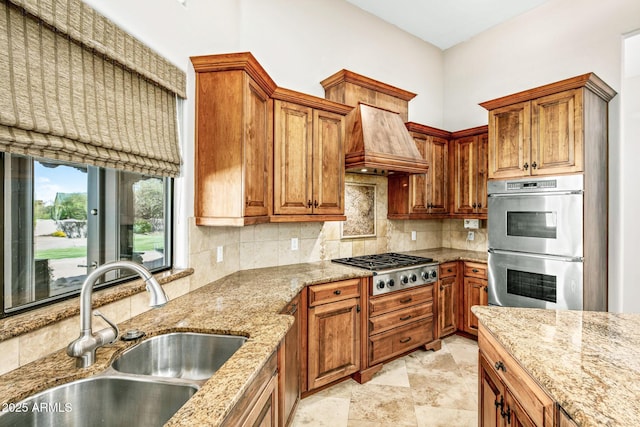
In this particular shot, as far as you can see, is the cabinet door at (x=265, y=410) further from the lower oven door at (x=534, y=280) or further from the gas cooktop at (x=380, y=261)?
the lower oven door at (x=534, y=280)

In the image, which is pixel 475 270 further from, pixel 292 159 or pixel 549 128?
pixel 292 159

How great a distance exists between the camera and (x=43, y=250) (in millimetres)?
1369

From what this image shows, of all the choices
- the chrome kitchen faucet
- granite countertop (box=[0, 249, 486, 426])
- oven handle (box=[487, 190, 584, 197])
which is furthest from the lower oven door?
the chrome kitchen faucet

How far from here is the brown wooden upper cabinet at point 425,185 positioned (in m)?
3.63

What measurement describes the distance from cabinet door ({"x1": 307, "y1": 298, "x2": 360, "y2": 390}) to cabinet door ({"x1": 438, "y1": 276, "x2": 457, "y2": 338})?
47.9 inches

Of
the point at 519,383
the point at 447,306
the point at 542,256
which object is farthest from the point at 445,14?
the point at 519,383

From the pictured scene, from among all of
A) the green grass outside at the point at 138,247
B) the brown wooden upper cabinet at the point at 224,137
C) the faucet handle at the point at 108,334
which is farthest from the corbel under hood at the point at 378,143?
the faucet handle at the point at 108,334

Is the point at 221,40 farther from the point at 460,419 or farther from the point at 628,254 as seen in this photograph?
the point at 628,254

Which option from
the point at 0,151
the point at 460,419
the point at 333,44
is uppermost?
the point at 333,44

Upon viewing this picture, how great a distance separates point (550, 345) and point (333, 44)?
3309mm

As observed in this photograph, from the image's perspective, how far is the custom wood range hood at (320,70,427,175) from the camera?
2.92m

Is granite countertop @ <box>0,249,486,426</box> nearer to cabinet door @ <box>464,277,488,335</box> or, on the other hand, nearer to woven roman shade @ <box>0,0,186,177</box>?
woven roman shade @ <box>0,0,186,177</box>

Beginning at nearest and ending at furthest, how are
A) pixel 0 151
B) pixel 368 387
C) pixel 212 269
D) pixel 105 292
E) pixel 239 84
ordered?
pixel 0 151 → pixel 105 292 → pixel 239 84 → pixel 212 269 → pixel 368 387

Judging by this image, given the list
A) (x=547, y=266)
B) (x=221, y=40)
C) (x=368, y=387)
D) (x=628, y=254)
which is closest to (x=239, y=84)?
(x=221, y=40)
